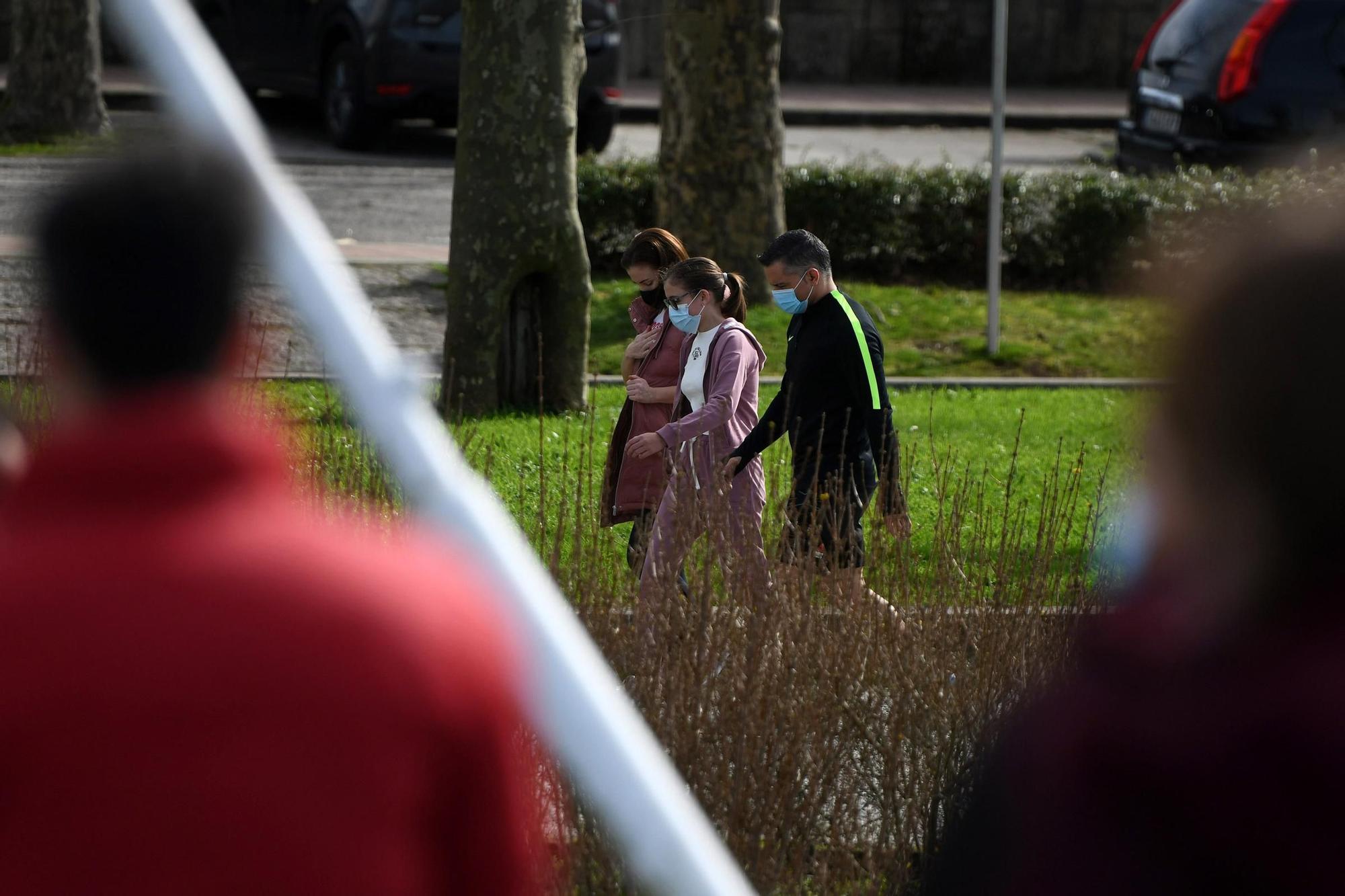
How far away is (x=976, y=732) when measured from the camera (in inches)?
167

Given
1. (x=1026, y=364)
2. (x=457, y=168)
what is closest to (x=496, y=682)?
(x=457, y=168)

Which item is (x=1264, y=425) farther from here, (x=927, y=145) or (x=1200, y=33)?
(x=927, y=145)

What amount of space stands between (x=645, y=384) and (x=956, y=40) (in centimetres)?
2255

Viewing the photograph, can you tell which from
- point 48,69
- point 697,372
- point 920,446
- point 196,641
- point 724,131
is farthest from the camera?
point 48,69

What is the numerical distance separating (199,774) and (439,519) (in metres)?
0.27

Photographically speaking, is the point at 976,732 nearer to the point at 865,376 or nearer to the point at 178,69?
the point at 865,376

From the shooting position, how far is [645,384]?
20.6 ft

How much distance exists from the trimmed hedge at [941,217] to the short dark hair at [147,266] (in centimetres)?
1125

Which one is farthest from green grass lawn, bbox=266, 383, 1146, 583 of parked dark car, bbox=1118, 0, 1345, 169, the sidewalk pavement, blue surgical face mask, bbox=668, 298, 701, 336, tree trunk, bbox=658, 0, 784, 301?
the sidewalk pavement

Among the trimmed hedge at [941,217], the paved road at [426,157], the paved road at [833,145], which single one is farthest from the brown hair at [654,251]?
the paved road at [833,145]

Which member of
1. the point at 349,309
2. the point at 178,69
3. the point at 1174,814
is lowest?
the point at 1174,814

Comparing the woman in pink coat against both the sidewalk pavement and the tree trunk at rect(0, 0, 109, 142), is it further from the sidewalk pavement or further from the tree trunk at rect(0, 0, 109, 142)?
the sidewalk pavement

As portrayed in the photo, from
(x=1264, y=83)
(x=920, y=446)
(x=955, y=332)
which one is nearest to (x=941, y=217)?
(x=955, y=332)

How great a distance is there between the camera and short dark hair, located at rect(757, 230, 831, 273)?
19.6 ft
